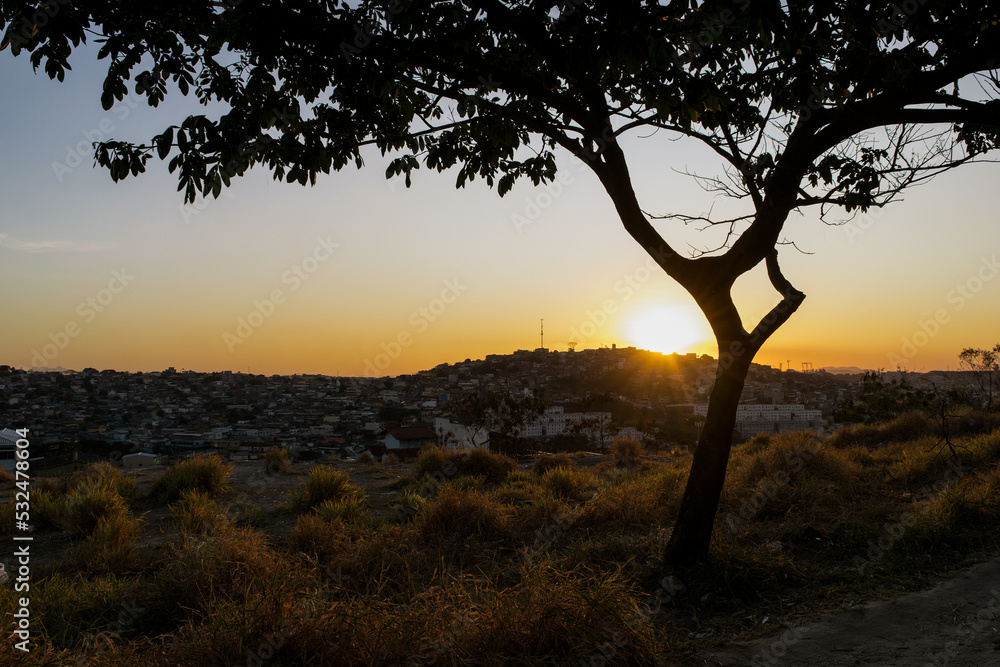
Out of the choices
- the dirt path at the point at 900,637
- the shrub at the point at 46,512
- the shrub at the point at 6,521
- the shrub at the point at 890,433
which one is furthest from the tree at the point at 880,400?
the shrub at the point at 6,521

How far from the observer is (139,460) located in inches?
528

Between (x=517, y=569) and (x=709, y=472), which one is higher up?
(x=709, y=472)

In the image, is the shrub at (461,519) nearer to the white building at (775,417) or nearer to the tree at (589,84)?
the tree at (589,84)

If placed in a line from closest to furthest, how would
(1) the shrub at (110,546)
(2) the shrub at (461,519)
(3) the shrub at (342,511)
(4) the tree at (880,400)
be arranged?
(1) the shrub at (110,546) < (2) the shrub at (461,519) < (3) the shrub at (342,511) < (4) the tree at (880,400)

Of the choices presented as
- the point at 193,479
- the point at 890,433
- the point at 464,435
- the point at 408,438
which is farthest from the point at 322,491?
the point at 890,433

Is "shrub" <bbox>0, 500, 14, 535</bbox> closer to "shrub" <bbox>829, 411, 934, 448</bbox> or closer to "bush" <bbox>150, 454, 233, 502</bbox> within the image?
"bush" <bbox>150, 454, 233, 502</bbox>

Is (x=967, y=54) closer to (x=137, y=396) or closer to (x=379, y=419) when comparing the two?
(x=379, y=419)

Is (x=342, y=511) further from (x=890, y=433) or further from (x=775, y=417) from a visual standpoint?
(x=775, y=417)

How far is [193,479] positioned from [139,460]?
19.4ft

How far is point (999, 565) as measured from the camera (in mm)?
4539

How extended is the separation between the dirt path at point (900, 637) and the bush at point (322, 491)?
210 inches

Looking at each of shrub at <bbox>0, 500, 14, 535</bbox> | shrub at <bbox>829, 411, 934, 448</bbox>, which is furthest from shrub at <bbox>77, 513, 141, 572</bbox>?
shrub at <bbox>829, 411, 934, 448</bbox>

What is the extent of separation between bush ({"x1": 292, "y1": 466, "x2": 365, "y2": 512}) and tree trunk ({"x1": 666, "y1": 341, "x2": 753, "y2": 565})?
432 centimetres

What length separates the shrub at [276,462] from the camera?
11.5 metres
